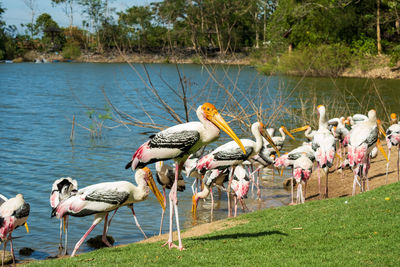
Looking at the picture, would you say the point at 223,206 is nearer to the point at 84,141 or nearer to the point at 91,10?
the point at 84,141

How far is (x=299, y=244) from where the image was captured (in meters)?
6.80

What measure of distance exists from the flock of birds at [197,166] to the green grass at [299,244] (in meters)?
0.54

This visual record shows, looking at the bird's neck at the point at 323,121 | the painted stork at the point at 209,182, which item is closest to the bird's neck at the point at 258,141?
the painted stork at the point at 209,182

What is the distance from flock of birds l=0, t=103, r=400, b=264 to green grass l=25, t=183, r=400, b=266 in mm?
542

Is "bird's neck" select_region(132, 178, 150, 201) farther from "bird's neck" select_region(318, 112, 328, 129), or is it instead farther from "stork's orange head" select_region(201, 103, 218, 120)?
"bird's neck" select_region(318, 112, 328, 129)

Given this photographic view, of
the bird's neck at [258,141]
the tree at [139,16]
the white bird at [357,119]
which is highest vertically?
the tree at [139,16]

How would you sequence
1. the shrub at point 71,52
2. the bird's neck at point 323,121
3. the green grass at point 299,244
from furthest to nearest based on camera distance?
the shrub at point 71,52
the bird's neck at point 323,121
the green grass at point 299,244

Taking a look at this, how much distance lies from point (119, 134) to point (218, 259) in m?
20.0

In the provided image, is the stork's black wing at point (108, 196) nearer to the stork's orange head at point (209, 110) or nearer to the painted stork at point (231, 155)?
the stork's orange head at point (209, 110)

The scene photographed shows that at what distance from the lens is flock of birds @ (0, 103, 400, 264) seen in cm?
687

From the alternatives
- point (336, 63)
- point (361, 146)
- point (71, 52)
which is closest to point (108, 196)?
point (361, 146)

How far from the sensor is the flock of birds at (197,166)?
6.87 m

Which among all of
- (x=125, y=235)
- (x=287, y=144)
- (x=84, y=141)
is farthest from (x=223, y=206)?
(x=84, y=141)

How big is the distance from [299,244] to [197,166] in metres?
5.38
